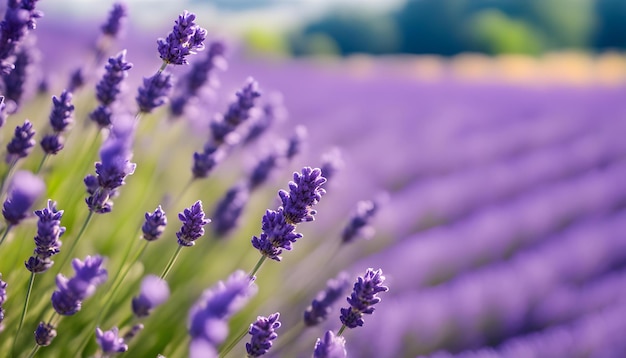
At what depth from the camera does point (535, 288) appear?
195 centimetres

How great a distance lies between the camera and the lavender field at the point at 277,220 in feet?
2.54

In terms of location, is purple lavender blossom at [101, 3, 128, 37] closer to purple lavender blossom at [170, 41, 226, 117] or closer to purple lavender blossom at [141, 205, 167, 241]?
purple lavender blossom at [170, 41, 226, 117]

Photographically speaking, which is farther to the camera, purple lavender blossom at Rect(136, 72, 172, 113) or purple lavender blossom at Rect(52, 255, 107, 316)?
purple lavender blossom at Rect(136, 72, 172, 113)

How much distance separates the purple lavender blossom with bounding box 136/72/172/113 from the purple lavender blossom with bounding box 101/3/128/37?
1.15 ft

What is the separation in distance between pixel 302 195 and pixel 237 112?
0.43 metres

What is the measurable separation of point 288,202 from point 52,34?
18.7 ft

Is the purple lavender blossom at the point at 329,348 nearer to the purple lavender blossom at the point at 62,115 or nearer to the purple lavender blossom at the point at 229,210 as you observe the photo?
the purple lavender blossom at the point at 62,115

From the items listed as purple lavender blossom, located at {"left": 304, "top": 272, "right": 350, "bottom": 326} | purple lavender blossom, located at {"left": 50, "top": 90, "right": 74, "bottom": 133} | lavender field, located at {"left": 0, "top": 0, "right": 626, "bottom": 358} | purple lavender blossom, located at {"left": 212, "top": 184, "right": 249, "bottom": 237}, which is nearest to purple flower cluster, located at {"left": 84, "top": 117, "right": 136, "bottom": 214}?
lavender field, located at {"left": 0, "top": 0, "right": 626, "bottom": 358}

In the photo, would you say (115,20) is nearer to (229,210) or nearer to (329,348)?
(229,210)

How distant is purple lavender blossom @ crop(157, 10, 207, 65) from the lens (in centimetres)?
79

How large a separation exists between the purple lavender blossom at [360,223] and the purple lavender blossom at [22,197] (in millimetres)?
610

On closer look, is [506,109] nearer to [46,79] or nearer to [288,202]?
[46,79]

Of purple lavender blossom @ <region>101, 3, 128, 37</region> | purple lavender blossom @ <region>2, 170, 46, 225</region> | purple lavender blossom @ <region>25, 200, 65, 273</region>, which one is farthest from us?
purple lavender blossom @ <region>101, 3, 128, 37</region>

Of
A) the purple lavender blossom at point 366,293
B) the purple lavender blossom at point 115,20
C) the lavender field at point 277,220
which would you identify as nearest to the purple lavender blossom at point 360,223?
the lavender field at point 277,220
